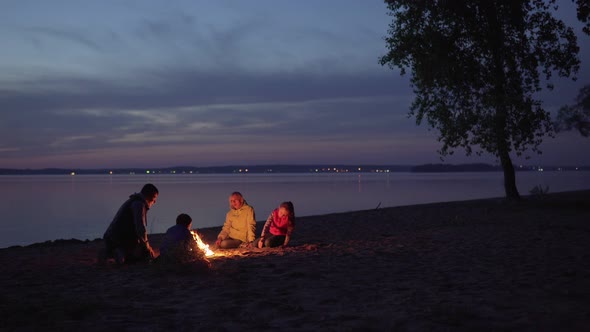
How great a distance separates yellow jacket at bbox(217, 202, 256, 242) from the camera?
12.9 m

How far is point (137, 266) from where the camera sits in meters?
9.95

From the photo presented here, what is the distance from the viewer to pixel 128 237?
33.8ft

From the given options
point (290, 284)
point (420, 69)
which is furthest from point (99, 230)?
point (290, 284)

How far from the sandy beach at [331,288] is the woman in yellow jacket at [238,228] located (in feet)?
2.33

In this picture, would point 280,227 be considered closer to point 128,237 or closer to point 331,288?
point 128,237

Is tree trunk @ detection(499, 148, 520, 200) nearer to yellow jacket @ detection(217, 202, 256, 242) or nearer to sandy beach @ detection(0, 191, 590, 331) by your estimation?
sandy beach @ detection(0, 191, 590, 331)

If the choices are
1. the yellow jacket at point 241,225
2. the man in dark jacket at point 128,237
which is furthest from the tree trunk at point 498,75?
the man in dark jacket at point 128,237

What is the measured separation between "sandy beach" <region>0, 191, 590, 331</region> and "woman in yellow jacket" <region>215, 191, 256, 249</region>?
2.33ft

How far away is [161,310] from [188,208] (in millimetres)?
43124

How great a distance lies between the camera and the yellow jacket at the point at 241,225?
1289 cm

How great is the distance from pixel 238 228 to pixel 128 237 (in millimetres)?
3258

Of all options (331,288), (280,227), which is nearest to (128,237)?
(280,227)

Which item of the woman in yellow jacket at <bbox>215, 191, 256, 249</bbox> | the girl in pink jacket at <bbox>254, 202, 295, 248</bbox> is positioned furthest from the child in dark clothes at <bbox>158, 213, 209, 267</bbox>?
the girl in pink jacket at <bbox>254, 202, 295, 248</bbox>

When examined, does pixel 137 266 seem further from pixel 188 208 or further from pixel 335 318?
pixel 188 208
